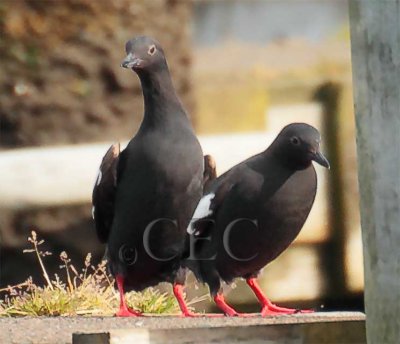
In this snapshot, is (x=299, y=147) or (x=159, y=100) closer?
(x=299, y=147)

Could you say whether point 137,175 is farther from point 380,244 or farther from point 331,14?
point 331,14

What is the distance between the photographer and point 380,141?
5828mm

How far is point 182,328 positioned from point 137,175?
5.11ft

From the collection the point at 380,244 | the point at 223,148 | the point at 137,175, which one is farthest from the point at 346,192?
the point at 380,244

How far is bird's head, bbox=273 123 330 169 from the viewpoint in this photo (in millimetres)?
7594

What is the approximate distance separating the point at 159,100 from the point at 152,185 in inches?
15.7

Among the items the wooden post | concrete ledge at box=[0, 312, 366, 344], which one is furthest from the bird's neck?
the wooden post

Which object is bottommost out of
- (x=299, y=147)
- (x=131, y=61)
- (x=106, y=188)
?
(x=106, y=188)

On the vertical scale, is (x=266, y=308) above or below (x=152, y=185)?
A: below

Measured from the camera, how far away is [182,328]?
6410 mm

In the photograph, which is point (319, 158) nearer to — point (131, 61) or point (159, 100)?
point (159, 100)

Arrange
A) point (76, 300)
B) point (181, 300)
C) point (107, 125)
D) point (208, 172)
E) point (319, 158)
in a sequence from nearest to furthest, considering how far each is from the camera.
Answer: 1. point (319, 158)
2. point (181, 300)
3. point (76, 300)
4. point (208, 172)
5. point (107, 125)

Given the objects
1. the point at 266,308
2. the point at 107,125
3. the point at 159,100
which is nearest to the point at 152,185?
the point at 159,100

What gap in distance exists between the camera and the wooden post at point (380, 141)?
575 centimetres
